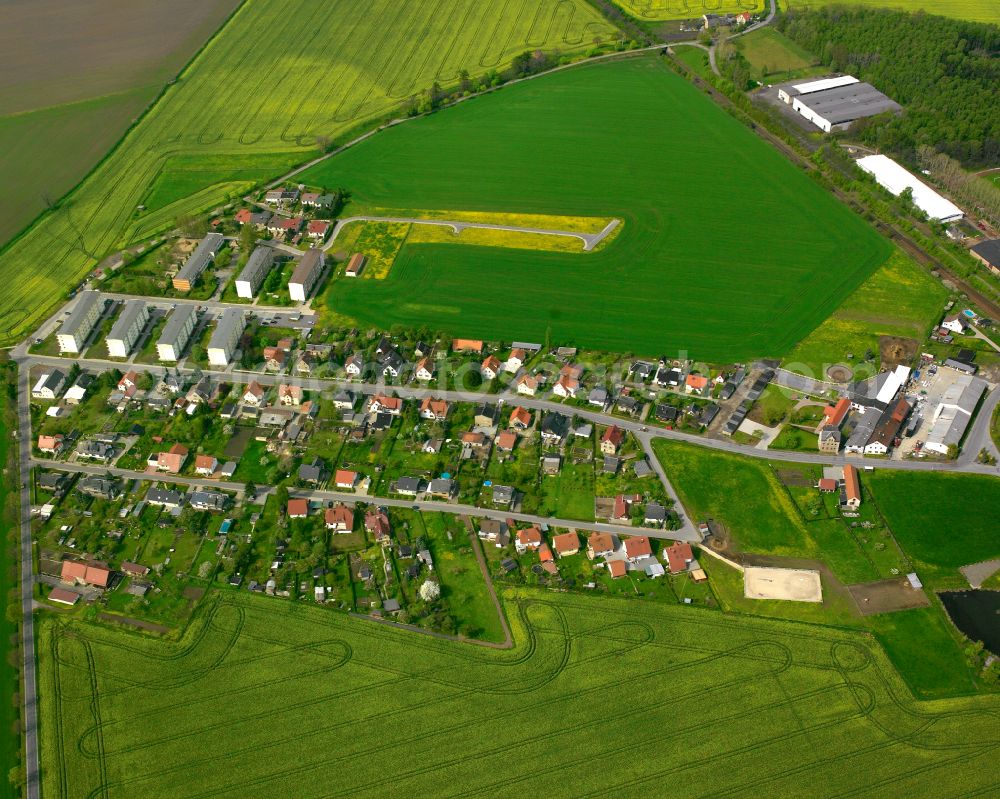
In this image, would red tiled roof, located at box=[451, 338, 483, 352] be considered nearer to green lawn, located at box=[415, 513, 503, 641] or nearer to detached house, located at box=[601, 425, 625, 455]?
detached house, located at box=[601, 425, 625, 455]

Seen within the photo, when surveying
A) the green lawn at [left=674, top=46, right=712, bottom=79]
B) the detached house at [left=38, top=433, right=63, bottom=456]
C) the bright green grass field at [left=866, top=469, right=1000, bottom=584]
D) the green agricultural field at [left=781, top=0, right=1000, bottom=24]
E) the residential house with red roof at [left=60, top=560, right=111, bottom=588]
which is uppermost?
the green agricultural field at [left=781, top=0, right=1000, bottom=24]

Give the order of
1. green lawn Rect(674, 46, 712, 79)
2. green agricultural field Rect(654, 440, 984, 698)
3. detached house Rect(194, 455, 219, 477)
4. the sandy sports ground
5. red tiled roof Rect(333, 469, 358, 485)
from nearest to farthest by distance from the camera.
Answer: green agricultural field Rect(654, 440, 984, 698)
the sandy sports ground
red tiled roof Rect(333, 469, 358, 485)
detached house Rect(194, 455, 219, 477)
green lawn Rect(674, 46, 712, 79)

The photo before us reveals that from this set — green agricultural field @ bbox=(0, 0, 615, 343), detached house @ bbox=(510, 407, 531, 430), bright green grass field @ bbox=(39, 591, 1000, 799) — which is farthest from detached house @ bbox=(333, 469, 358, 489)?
green agricultural field @ bbox=(0, 0, 615, 343)

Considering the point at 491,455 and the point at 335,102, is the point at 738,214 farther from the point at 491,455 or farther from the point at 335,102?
the point at 335,102

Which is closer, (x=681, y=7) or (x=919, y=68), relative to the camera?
(x=919, y=68)

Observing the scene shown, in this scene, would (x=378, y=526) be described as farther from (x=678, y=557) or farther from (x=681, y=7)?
(x=681, y=7)

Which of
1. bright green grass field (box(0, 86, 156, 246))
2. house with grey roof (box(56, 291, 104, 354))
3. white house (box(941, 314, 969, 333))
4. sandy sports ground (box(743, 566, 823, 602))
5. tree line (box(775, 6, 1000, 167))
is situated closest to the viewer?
sandy sports ground (box(743, 566, 823, 602))

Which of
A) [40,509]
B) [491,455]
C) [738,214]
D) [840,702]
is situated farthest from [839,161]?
[40,509]

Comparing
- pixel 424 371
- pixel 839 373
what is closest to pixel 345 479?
pixel 424 371
